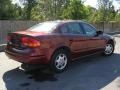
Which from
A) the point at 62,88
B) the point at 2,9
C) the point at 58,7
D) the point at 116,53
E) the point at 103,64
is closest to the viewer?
the point at 62,88

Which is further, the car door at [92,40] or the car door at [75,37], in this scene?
the car door at [92,40]

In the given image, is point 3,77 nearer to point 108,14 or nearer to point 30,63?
point 30,63

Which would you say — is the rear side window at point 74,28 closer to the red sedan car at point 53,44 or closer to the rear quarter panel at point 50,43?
the red sedan car at point 53,44

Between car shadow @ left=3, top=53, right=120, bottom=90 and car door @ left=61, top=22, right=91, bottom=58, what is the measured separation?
20.5 inches

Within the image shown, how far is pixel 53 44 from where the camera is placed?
7.08 m

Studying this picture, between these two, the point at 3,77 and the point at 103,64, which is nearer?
the point at 3,77

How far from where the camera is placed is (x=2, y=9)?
3066cm

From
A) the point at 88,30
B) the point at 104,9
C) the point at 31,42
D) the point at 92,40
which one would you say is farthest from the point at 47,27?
the point at 104,9

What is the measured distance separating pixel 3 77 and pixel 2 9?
82.2ft

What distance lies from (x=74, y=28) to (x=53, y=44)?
1319 mm

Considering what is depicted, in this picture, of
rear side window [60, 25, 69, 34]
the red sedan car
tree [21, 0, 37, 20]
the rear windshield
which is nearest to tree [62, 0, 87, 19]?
the red sedan car

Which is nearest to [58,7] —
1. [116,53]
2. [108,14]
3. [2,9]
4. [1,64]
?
[2,9]

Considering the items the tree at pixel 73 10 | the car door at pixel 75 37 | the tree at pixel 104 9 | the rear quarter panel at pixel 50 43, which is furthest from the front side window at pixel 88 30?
the tree at pixel 104 9

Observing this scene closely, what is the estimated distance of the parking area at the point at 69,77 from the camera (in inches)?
237
